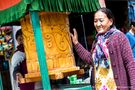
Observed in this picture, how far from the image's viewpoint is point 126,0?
7.77m

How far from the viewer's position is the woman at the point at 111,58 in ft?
10.4

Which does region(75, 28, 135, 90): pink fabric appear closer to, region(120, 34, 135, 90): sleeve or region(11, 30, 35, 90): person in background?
region(120, 34, 135, 90): sleeve

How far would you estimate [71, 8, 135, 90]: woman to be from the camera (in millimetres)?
3164

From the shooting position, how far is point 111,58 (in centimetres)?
321

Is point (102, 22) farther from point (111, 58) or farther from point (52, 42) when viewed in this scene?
point (52, 42)

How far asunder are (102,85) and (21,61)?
1812mm

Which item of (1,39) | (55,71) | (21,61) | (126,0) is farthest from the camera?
(126,0)

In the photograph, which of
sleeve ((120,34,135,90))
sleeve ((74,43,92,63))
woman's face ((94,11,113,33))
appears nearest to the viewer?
sleeve ((120,34,135,90))

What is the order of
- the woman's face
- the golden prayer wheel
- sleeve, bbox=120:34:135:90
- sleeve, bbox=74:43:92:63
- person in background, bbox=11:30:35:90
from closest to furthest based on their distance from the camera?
sleeve, bbox=120:34:135:90 < the woman's face < sleeve, bbox=74:43:92:63 < the golden prayer wheel < person in background, bbox=11:30:35:90

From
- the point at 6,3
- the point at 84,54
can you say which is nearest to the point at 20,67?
the point at 6,3

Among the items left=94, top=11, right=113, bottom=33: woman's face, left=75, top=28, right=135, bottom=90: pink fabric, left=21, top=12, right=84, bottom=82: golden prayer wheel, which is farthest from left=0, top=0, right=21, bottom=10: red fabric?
left=75, top=28, right=135, bottom=90: pink fabric

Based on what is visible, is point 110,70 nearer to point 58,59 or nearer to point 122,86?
point 122,86

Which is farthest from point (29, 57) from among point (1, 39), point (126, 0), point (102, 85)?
point (126, 0)

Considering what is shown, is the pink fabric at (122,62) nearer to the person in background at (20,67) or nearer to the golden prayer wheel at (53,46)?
the golden prayer wheel at (53,46)
